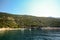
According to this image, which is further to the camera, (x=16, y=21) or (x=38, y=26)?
(x=16, y=21)

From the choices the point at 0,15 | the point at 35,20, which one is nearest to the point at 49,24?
the point at 35,20

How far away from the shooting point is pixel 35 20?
7238cm

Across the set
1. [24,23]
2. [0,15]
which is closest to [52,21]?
[24,23]

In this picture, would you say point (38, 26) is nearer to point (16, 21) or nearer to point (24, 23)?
point (24, 23)

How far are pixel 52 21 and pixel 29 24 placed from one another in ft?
32.0

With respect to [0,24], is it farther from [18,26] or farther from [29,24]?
[29,24]

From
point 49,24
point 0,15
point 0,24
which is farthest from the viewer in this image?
point 0,15

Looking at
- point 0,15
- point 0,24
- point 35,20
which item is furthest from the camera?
point 0,15

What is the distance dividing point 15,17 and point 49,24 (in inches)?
731

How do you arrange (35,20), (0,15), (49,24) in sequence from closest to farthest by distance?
(49,24) < (35,20) < (0,15)

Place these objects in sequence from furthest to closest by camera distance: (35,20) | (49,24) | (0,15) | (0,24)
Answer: (0,15) → (35,20) → (49,24) → (0,24)

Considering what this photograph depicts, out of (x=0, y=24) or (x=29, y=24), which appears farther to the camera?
(x=29, y=24)

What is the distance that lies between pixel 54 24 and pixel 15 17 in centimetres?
2117

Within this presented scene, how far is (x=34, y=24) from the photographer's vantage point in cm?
6844
